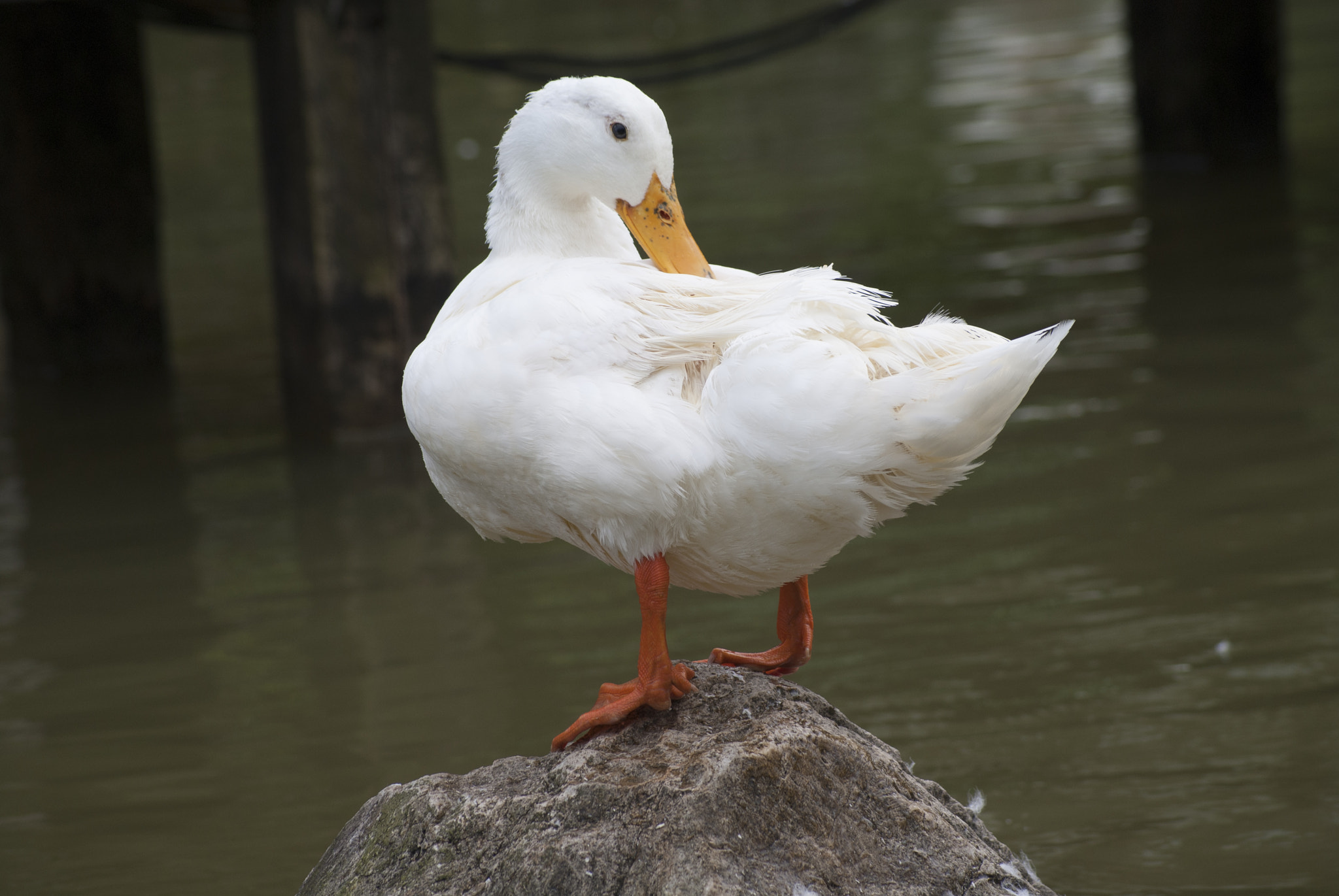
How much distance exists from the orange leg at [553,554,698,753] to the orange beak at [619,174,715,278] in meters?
0.62

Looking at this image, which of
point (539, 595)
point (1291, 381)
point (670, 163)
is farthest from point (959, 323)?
point (1291, 381)

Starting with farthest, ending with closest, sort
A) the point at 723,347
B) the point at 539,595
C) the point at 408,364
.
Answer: the point at 539,595, the point at 408,364, the point at 723,347

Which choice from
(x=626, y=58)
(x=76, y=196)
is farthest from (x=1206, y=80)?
(x=76, y=196)

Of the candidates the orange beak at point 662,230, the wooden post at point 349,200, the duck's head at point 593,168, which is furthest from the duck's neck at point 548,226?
the wooden post at point 349,200

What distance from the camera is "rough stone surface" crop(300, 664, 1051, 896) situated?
284 cm

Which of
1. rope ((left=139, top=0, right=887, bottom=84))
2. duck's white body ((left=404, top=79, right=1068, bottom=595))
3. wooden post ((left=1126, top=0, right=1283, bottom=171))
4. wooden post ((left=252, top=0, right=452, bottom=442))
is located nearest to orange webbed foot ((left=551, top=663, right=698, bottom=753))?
duck's white body ((left=404, top=79, right=1068, bottom=595))

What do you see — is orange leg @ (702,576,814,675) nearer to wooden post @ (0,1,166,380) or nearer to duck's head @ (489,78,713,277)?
duck's head @ (489,78,713,277)

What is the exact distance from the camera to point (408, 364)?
3.14 metres

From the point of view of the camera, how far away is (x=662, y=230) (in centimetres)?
320

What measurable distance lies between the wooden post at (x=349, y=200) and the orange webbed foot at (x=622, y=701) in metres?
4.23

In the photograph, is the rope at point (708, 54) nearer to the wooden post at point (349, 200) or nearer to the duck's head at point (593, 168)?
the wooden post at point (349, 200)

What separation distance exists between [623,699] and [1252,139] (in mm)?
9674

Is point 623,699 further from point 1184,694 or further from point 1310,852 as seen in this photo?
point 1184,694

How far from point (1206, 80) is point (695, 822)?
9.69 metres
